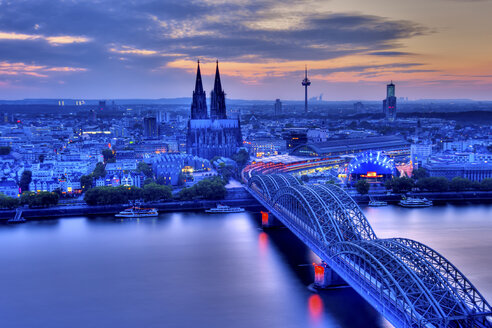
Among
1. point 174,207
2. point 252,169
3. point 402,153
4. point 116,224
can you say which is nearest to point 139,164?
point 252,169

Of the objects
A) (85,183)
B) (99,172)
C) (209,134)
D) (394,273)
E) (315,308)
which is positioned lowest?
(315,308)

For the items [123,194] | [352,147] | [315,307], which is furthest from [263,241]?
[352,147]

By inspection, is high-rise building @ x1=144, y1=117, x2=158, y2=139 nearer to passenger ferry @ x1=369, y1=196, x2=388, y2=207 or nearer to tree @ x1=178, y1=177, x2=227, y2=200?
tree @ x1=178, y1=177, x2=227, y2=200

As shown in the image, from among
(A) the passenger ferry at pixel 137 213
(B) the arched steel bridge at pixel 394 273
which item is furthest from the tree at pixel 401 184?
(A) the passenger ferry at pixel 137 213

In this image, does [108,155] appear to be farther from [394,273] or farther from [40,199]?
[394,273]

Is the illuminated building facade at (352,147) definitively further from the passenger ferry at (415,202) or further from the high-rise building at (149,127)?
the high-rise building at (149,127)

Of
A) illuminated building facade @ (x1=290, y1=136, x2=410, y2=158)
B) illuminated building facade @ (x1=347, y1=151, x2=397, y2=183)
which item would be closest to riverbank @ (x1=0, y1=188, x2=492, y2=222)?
illuminated building facade @ (x1=347, y1=151, x2=397, y2=183)
